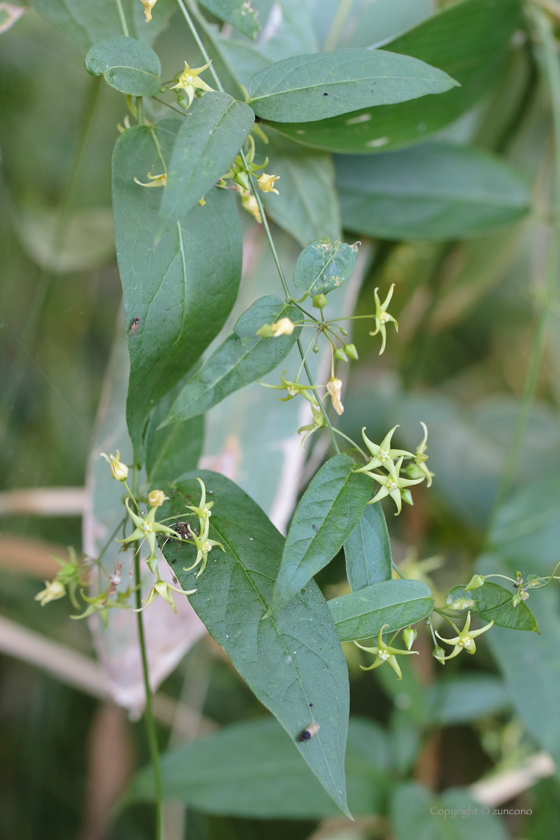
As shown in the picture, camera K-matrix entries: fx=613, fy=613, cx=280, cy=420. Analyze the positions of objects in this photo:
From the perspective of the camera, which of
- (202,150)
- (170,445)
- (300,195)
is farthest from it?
(300,195)

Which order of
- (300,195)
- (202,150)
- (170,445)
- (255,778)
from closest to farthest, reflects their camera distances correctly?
(202,150)
(170,445)
(300,195)
(255,778)

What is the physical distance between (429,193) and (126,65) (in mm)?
388

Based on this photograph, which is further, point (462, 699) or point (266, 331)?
point (462, 699)

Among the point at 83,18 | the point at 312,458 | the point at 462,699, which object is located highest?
the point at 83,18

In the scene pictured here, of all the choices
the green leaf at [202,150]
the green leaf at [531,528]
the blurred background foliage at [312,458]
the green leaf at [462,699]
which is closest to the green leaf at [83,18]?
the blurred background foliage at [312,458]

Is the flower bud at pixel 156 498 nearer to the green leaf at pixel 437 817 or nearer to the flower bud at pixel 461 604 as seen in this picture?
the flower bud at pixel 461 604

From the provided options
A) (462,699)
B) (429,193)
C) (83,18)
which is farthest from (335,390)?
(462,699)

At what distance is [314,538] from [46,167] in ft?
1.78

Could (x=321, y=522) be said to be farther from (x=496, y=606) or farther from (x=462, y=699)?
(x=462, y=699)

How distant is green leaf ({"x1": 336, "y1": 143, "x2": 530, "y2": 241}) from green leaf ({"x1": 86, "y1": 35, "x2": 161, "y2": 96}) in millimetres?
287

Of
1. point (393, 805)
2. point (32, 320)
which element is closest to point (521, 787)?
point (393, 805)

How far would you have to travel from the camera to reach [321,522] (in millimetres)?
235

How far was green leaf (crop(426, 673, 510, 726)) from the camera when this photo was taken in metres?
0.63

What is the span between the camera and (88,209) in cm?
60
